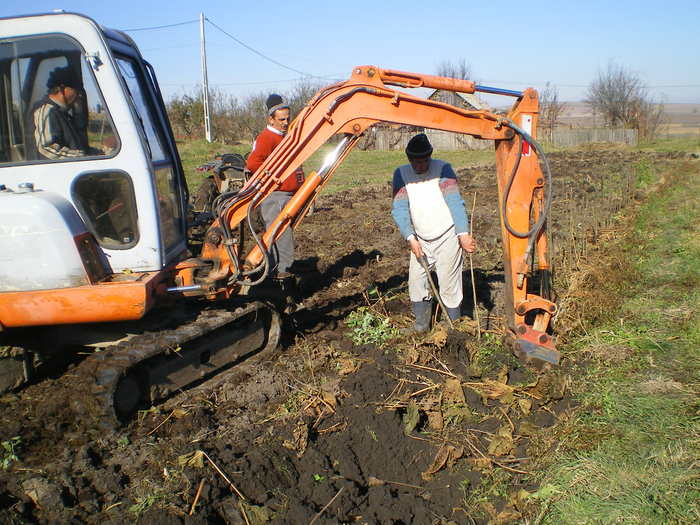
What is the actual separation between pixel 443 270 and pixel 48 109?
11.7 feet

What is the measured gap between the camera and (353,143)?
500 centimetres

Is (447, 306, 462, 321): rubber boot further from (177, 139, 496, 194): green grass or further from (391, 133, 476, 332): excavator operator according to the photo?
(177, 139, 496, 194): green grass

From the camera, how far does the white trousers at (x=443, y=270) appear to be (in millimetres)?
5539

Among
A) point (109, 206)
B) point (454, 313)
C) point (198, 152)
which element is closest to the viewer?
point (109, 206)

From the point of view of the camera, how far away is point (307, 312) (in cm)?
665

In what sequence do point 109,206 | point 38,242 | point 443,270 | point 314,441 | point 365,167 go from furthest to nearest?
point 365,167, point 443,270, point 109,206, point 314,441, point 38,242

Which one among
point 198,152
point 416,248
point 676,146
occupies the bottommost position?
point 416,248

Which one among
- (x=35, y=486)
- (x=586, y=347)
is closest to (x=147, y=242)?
(x=35, y=486)

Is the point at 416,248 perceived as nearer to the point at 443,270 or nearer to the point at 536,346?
the point at 443,270

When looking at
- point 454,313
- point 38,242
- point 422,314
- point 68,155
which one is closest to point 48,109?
point 68,155

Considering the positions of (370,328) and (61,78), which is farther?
(370,328)

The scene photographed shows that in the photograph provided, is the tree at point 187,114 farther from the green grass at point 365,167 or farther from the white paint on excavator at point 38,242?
the white paint on excavator at point 38,242

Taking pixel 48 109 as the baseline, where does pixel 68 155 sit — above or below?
below

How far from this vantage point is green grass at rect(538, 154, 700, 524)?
3283 mm
